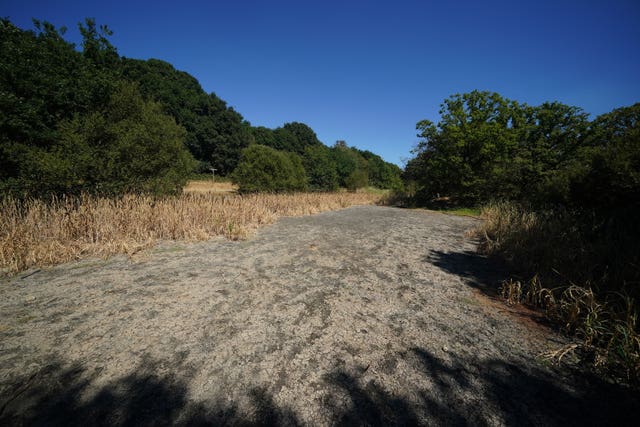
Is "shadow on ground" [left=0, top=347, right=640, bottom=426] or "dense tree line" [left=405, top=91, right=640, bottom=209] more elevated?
"dense tree line" [left=405, top=91, right=640, bottom=209]

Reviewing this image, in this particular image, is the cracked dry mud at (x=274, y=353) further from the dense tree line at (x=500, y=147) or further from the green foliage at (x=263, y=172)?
the green foliage at (x=263, y=172)

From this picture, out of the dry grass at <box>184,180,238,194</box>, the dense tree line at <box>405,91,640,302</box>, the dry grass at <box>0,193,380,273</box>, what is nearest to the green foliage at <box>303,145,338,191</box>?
the dry grass at <box>184,180,238,194</box>

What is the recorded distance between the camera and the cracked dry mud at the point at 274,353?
1.45 meters

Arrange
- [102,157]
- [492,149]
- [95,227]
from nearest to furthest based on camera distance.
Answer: [95,227], [102,157], [492,149]

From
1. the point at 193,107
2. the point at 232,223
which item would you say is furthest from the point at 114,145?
the point at 193,107

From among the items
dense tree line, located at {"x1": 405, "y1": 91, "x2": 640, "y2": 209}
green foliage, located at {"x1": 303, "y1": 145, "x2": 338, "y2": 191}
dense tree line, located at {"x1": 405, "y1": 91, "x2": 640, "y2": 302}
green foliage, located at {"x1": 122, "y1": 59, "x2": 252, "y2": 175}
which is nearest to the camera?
dense tree line, located at {"x1": 405, "y1": 91, "x2": 640, "y2": 302}

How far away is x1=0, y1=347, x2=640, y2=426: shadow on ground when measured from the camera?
54.6 inches

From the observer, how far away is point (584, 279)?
3000 mm

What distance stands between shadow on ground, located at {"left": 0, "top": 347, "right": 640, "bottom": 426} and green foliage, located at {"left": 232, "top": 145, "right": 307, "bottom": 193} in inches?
576

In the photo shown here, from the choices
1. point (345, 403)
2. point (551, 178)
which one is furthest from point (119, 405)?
point (551, 178)

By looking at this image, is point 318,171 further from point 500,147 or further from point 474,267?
point 474,267

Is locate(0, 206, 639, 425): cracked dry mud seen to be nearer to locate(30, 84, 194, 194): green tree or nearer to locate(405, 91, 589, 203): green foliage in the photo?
locate(30, 84, 194, 194): green tree

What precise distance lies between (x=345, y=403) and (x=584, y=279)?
12.4 feet

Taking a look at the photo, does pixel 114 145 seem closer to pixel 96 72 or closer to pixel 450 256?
pixel 96 72
